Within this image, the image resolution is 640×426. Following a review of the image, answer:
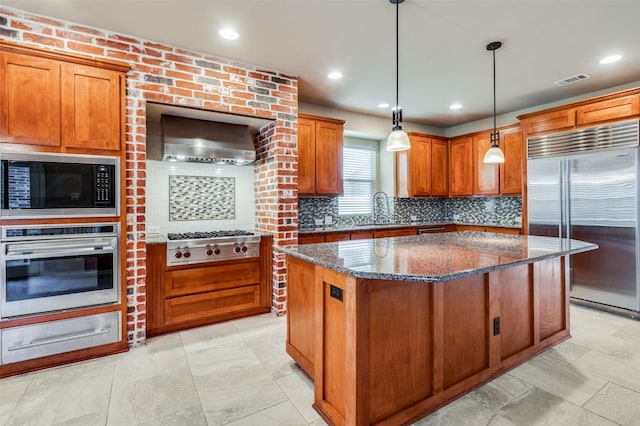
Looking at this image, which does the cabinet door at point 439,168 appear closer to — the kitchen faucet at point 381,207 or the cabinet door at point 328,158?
the kitchen faucet at point 381,207

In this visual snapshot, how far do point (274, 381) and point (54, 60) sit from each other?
286 cm

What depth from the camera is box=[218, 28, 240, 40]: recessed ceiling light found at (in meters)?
2.63

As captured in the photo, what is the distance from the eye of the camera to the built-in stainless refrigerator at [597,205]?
3.41 meters

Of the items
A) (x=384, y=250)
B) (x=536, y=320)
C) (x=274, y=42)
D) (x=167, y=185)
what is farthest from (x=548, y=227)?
(x=167, y=185)

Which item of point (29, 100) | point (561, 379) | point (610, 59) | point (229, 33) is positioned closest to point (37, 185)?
point (29, 100)

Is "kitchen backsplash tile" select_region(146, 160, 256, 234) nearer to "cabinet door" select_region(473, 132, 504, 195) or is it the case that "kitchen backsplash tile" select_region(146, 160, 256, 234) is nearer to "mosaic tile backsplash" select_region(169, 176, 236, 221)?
"mosaic tile backsplash" select_region(169, 176, 236, 221)

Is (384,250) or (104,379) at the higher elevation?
(384,250)


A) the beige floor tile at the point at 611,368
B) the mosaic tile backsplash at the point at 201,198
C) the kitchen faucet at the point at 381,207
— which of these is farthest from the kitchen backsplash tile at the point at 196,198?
the beige floor tile at the point at 611,368

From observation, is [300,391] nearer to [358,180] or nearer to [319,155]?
[319,155]

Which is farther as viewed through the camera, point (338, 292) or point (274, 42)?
point (274, 42)

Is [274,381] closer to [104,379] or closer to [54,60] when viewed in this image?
[104,379]

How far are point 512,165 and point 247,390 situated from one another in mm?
4669

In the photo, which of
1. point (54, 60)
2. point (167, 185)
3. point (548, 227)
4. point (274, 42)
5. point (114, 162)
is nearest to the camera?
point (54, 60)

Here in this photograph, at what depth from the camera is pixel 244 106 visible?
128 inches
